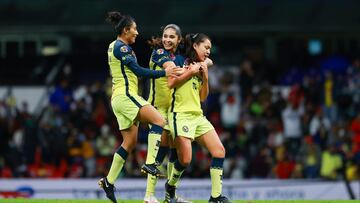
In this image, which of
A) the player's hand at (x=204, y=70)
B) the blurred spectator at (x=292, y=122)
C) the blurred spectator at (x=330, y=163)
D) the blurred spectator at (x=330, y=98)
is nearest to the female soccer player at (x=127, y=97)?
the player's hand at (x=204, y=70)

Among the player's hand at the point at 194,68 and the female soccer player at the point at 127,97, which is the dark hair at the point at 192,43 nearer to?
the player's hand at the point at 194,68

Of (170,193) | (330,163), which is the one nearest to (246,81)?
(330,163)

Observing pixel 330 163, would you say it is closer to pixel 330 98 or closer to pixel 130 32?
pixel 330 98

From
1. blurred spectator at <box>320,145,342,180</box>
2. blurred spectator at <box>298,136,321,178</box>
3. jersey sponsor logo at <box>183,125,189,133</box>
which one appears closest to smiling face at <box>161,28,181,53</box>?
jersey sponsor logo at <box>183,125,189,133</box>

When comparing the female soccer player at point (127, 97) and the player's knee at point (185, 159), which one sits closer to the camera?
the female soccer player at point (127, 97)

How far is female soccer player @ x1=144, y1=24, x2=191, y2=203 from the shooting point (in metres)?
15.3

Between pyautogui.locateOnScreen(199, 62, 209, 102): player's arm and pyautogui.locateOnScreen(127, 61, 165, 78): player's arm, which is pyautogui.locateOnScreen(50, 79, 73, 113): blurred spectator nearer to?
pyautogui.locateOnScreen(199, 62, 209, 102): player's arm

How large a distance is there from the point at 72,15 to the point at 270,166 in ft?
23.8

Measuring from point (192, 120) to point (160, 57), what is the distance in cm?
96

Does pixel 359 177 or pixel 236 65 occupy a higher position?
pixel 236 65

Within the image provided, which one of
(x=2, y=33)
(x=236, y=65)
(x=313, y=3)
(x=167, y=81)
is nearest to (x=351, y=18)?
(x=313, y=3)

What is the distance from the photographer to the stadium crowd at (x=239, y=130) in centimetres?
2711

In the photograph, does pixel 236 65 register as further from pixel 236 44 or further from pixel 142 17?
pixel 142 17

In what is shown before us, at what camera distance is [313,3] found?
30.2m
